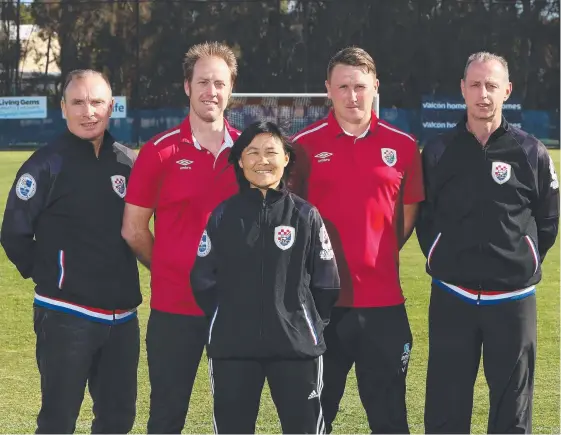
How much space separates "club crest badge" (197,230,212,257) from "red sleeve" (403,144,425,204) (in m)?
1.12

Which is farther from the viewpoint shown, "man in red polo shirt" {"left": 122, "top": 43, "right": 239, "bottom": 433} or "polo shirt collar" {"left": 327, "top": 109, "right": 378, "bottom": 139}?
"polo shirt collar" {"left": 327, "top": 109, "right": 378, "bottom": 139}

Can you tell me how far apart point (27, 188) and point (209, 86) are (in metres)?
0.98

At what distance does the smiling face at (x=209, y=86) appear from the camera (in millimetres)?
4531

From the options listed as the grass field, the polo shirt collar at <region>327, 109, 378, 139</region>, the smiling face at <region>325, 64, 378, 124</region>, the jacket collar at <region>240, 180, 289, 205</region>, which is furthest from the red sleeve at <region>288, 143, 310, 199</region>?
the grass field

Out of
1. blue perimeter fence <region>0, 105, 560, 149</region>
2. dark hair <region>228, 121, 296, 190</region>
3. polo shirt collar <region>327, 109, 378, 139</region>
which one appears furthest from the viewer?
blue perimeter fence <region>0, 105, 560, 149</region>

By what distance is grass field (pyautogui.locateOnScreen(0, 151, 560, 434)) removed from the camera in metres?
6.02

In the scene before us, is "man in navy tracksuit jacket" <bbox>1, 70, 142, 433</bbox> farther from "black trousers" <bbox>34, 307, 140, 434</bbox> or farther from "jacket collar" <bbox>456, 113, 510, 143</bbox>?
"jacket collar" <bbox>456, 113, 510, 143</bbox>

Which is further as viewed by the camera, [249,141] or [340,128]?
[340,128]

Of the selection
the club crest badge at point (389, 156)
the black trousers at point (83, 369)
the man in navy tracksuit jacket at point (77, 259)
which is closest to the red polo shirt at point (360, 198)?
the club crest badge at point (389, 156)

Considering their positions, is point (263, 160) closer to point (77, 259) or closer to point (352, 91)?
point (352, 91)

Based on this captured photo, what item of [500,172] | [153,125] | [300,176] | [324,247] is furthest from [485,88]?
[153,125]

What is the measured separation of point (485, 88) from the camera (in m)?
4.66

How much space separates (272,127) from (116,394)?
5.05 ft

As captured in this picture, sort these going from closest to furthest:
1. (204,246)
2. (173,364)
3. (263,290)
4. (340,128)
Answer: (263,290)
(204,246)
(173,364)
(340,128)
